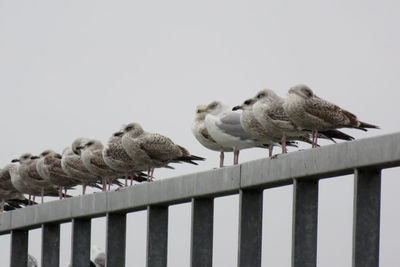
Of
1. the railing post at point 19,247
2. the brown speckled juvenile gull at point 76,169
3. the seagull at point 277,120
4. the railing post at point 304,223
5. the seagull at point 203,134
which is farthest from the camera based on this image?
the brown speckled juvenile gull at point 76,169

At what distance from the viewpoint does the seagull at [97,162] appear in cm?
2220

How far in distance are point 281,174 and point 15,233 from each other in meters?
7.97

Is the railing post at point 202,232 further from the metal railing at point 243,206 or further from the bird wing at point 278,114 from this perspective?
the bird wing at point 278,114

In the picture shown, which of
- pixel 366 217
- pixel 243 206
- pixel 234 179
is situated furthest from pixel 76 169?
pixel 366 217

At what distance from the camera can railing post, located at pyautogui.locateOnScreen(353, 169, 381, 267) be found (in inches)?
520

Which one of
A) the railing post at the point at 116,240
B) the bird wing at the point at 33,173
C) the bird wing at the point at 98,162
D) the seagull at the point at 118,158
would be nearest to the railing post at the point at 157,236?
the railing post at the point at 116,240

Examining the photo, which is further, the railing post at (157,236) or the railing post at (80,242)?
the railing post at (80,242)

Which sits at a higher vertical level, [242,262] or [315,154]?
[315,154]

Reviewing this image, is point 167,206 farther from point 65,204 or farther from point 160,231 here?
point 65,204

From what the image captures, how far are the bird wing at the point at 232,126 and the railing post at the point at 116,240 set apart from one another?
6.54ft

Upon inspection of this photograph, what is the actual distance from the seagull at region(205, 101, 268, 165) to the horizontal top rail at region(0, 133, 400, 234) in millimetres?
1933

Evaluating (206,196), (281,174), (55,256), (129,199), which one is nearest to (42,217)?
(55,256)

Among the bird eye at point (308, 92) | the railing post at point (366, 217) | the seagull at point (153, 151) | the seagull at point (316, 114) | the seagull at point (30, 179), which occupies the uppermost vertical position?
the seagull at point (30, 179)

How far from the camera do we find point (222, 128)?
19.4 meters
